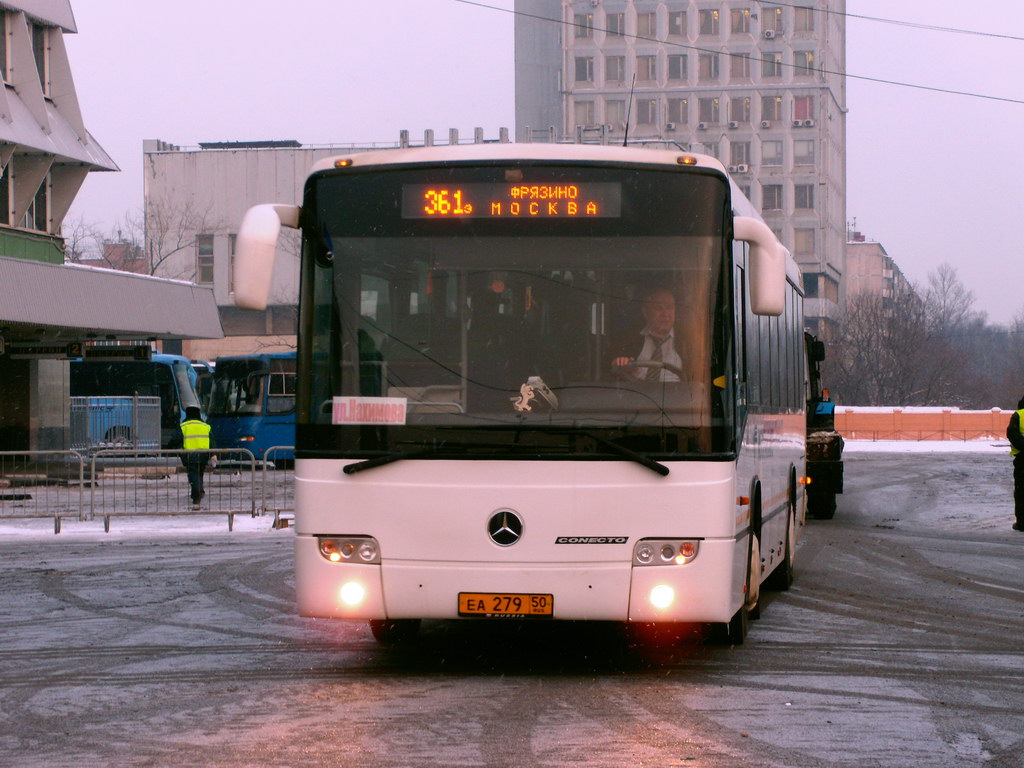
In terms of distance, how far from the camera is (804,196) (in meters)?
105

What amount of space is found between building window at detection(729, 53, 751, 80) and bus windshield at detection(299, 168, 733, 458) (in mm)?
99262

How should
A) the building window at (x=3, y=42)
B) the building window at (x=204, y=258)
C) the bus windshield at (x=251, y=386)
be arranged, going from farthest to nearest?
the building window at (x=204, y=258) < the bus windshield at (x=251, y=386) < the building window at (x=3, y=42)

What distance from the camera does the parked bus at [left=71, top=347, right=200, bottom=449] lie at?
48000mm

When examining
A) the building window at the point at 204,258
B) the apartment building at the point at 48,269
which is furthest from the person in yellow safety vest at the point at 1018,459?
the building window at the point at 204,258

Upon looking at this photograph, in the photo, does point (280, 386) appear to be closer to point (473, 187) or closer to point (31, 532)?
point (31, 532)

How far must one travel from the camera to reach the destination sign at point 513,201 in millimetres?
8625

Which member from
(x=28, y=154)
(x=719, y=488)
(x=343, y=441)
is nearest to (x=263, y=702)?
(x=343, y=441)

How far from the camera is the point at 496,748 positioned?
22.5 feet

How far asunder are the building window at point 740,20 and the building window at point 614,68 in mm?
7606

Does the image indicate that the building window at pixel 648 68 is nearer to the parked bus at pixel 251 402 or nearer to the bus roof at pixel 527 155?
the parked bus at pixel 251 402

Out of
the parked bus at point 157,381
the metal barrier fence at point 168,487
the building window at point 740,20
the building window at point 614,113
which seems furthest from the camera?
the building window at point 614,113

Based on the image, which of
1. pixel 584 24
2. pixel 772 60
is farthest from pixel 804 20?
pixel 584 24

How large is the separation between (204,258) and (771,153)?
40.5 meters

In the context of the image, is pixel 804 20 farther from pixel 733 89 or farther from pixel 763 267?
pixel 763 267
